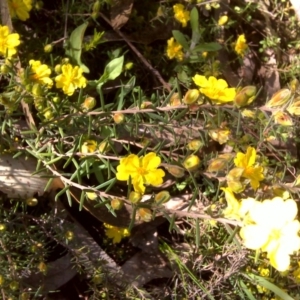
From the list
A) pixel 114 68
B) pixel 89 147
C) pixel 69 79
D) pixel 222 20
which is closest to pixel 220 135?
pixel 89 147

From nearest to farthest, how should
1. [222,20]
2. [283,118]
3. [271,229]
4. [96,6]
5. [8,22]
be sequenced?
[271,229] < [283,118] < [8,22] < [96,6] < [222,20]

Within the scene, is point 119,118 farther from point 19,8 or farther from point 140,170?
point 19,8

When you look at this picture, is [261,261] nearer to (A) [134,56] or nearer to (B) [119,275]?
(B) [119,275]

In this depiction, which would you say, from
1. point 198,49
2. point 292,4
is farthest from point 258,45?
point 198,49

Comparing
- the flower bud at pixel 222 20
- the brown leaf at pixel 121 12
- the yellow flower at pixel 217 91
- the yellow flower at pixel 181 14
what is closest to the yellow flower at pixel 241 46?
the flower bud at pixel 222 20

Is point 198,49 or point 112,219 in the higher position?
point 198,49

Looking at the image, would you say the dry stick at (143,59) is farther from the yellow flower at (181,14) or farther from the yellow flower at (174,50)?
the yellow flower at (181,14)

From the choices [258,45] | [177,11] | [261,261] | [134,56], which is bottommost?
[261,261]
